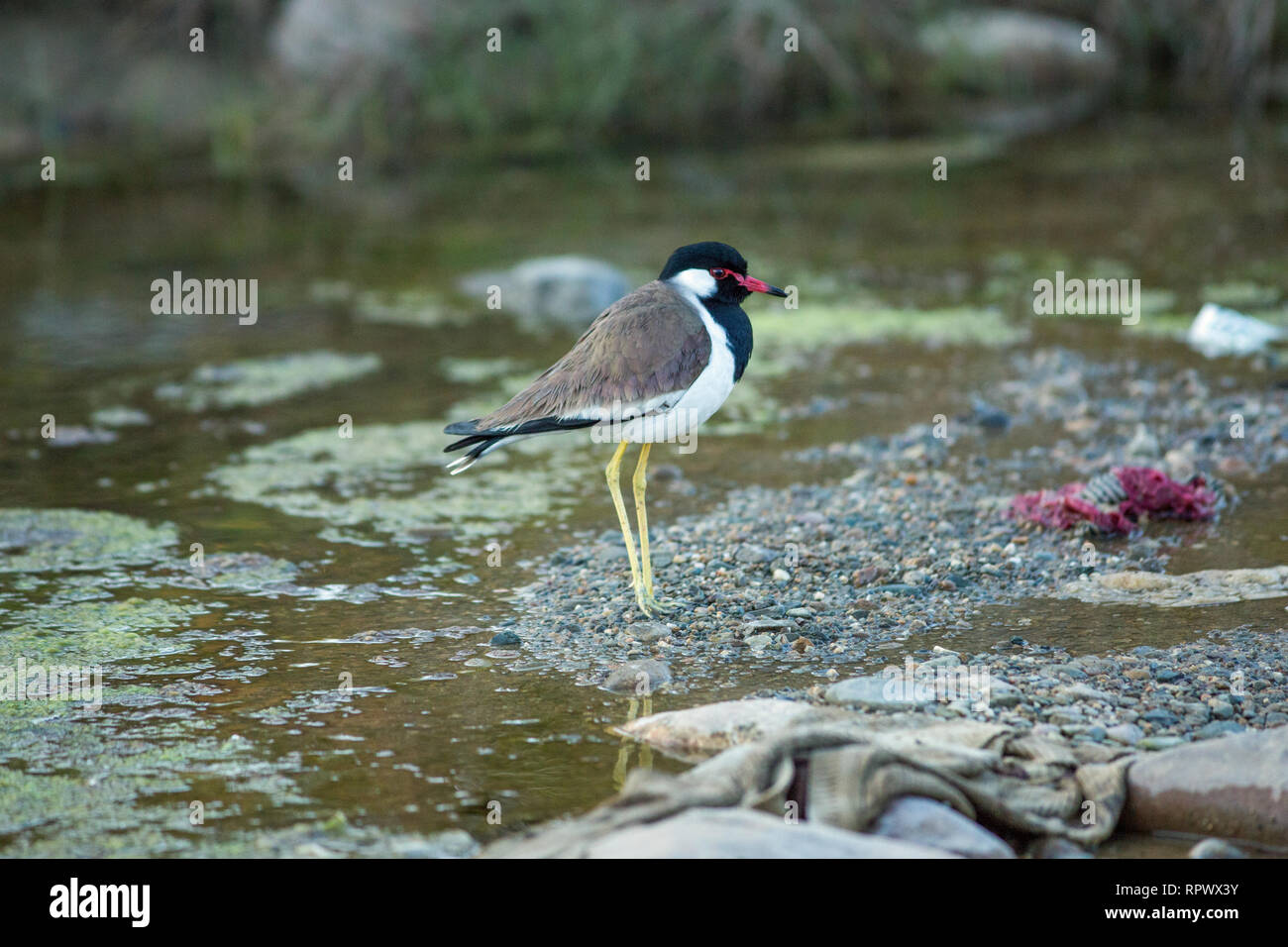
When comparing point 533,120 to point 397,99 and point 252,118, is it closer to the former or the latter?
point 397,99

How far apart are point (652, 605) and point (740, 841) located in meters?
2.29

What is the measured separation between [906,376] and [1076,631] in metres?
4.24

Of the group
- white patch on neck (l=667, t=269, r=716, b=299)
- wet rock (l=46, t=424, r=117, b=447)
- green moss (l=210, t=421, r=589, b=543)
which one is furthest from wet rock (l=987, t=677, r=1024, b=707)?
wet rock (l=46, t=424, r=117, b=447)

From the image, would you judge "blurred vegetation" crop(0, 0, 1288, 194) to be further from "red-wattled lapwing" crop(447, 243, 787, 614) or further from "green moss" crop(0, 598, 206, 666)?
"red-wattled lapwing" crop(447, 243, 787, 614)

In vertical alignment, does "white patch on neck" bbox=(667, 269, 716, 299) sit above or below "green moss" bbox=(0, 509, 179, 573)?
above

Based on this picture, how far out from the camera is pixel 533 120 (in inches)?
820

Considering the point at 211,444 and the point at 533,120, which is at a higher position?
the point at 533,120

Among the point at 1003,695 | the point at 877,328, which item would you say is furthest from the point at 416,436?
the point at 1003,695

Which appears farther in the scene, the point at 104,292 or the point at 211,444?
the point at 104,292

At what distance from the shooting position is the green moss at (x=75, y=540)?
6.70m

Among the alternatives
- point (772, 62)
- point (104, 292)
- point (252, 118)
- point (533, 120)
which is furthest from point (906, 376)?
point (252, 118)

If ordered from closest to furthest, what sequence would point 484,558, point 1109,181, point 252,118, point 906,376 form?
point 484,558 → point 906,376 → point 1109,181 → point 252,118

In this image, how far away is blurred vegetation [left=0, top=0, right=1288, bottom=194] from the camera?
19.7m

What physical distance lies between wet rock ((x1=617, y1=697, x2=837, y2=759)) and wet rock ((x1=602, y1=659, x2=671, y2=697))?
0.35 m
